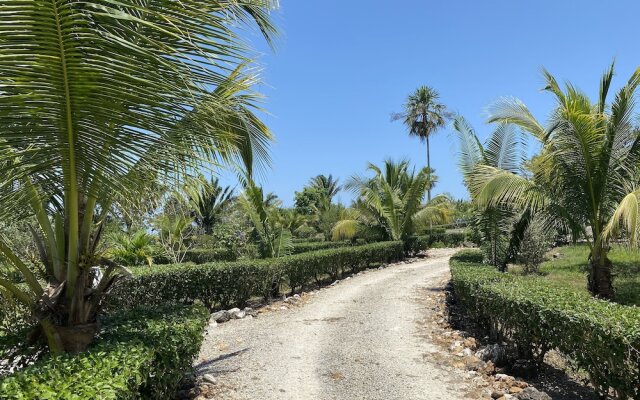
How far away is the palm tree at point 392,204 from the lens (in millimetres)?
19891

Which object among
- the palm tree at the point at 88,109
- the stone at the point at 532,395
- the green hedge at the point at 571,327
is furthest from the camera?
the stone at the point at 532,395

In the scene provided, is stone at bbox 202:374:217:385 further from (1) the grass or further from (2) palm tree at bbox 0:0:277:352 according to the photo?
(1) the grass

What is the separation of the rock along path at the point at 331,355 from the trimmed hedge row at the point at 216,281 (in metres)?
1.04

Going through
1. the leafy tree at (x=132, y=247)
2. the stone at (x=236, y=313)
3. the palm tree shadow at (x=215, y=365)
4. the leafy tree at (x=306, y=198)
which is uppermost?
the leafy tree at (x=306, y=198)

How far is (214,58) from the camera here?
2.40 metres

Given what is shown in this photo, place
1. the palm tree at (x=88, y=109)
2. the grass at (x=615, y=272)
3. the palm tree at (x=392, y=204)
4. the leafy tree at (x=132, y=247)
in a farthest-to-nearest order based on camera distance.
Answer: the palm tree at (x=392, y=204), the leafy tree at (x=132, y=247), the grass at (x=615, y=272), the palm tree at (x=88, y=109)

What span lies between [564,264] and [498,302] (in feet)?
34.7

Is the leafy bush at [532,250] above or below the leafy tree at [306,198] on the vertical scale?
below

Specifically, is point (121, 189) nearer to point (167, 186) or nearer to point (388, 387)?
point (167, 186)

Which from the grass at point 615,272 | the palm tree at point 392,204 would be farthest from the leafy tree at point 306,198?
the grass at point 615,272

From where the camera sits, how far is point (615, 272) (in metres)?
11.5

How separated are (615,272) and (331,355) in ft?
30.7

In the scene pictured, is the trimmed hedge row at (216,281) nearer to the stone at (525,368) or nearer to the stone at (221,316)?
the stone at (221,316)

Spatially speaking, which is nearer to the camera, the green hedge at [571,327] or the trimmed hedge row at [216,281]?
the green hedge at [571,327]
